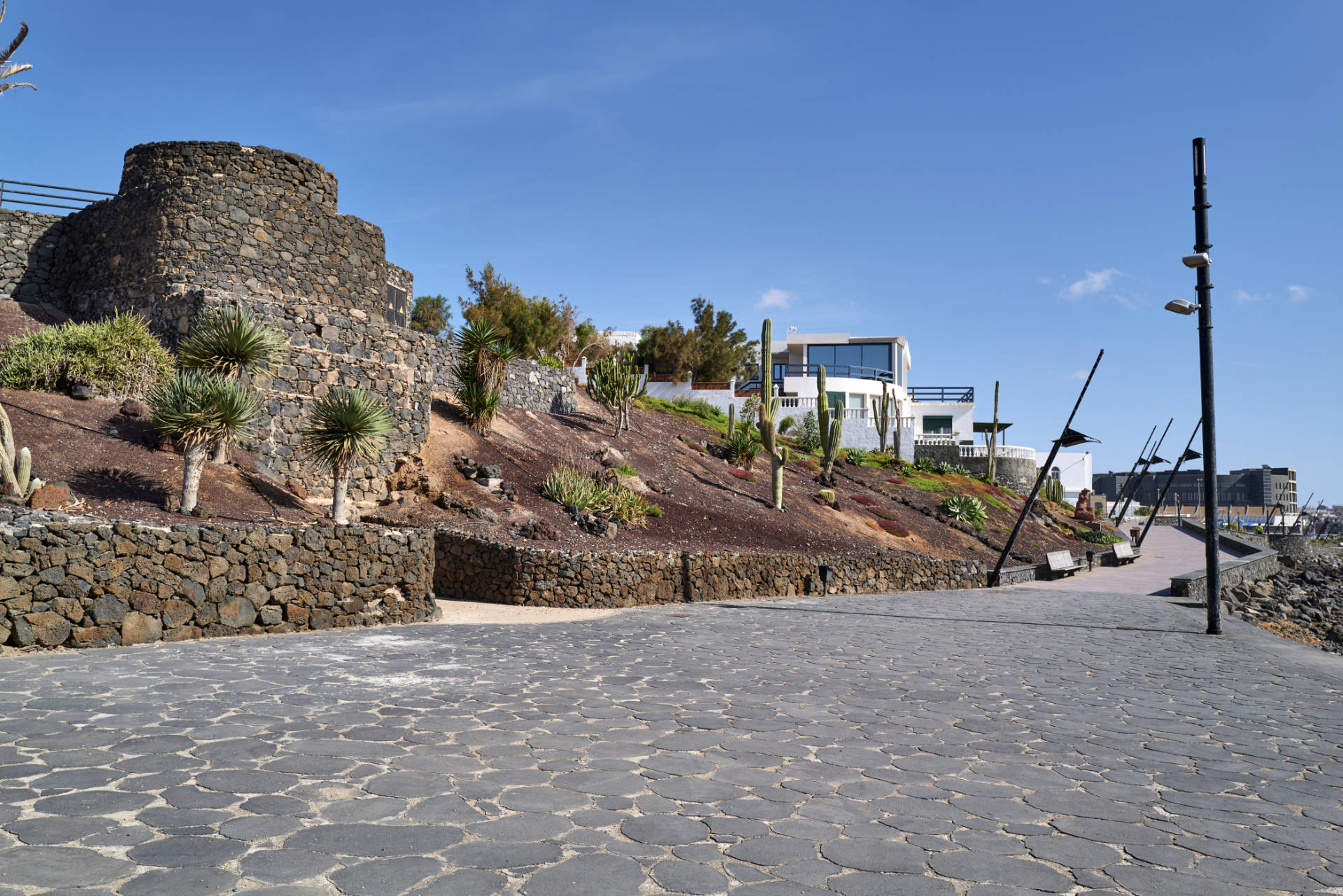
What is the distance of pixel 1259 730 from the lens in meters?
7.26

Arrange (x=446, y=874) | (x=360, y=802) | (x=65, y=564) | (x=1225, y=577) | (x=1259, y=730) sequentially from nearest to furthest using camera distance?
(x=446, y=874), (x=360, y=802), (x=1259, y=730), (x=65, y=564), (x=1225, y=577)

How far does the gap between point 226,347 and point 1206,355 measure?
56.8 ft

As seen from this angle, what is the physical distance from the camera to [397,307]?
27.1 m

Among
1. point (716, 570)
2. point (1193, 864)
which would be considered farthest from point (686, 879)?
point (716, 570)

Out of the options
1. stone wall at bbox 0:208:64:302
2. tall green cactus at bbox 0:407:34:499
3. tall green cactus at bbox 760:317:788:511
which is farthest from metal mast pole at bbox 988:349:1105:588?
stone wall at bbox 0:208:64:302

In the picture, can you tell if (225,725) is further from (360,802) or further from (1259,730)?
(1259,730)

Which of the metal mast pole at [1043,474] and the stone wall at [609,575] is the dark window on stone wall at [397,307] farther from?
the metal mast pole at [1043,474]

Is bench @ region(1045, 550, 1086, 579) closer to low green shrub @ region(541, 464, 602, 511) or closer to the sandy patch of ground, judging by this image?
low green shrub @ region(541, 464, 602, 511)

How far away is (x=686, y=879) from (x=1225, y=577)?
97.5 ft

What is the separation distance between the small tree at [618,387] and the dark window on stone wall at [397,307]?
7.09m

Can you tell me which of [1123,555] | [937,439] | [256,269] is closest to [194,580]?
[256,269]

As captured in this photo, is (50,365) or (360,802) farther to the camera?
(50,365)

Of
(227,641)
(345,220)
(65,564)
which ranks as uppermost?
(345,220)

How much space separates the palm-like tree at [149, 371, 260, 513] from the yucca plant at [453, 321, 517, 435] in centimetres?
1012
